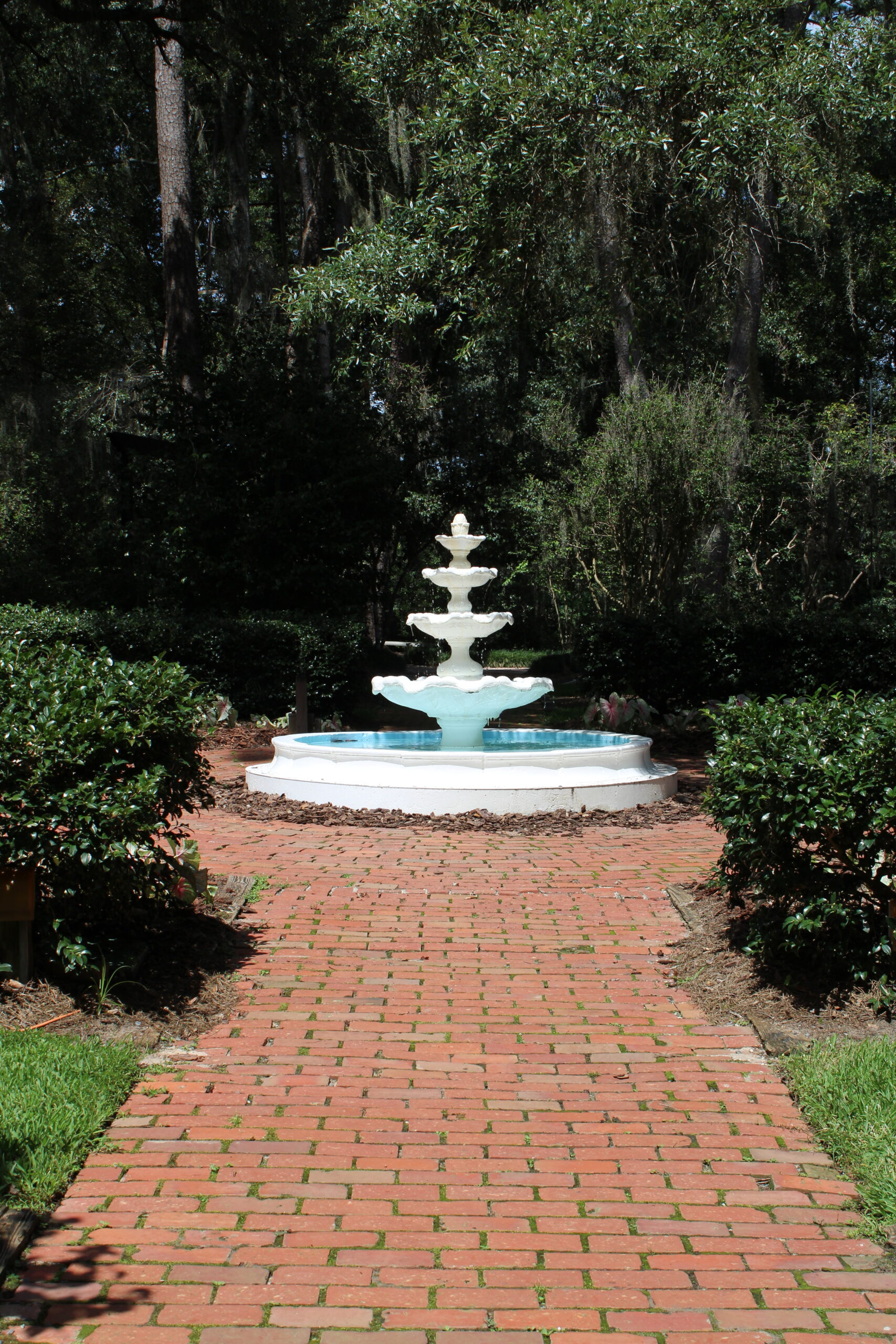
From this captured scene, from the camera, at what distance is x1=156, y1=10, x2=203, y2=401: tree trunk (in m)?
17.6

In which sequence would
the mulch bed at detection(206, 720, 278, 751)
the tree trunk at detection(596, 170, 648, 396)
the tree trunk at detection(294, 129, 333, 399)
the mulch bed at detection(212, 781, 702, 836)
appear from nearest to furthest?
the mulch bed at detection(212, 781, 702, 836) < the mulch bed at detection(206, 720, 278, 751) < the tree trunk at detection(596, 170, 648, 396) < the tree trunk at detection(294, 129, 333, 399)

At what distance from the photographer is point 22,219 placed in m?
24.4

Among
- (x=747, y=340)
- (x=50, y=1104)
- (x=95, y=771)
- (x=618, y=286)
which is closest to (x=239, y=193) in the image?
(x=618, y=286)

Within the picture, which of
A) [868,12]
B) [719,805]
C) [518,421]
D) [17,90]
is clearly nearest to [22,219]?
[17,90]

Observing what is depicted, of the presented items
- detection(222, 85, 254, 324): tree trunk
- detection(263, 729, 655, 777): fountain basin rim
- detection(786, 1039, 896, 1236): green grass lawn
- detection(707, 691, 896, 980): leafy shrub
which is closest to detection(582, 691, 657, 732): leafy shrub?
detection(263, 729, 655, 777): fountain basin rim

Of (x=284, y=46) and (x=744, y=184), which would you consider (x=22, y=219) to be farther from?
(x=744, y=184)

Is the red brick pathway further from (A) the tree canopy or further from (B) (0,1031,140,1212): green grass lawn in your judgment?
(A) the tree canopy

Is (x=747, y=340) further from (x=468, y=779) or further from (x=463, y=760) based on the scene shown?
(x=468, y=779)

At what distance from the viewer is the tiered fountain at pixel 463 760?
8617mm

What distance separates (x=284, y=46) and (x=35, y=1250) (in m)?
14.6

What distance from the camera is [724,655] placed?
14812 millimetres

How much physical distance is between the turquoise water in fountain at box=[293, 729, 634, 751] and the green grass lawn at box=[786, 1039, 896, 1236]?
650 centimetres

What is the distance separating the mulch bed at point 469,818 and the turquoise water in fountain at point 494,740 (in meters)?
1.67

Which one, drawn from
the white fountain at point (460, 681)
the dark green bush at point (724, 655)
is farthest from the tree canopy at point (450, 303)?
the white fountain at point (460, 681)
